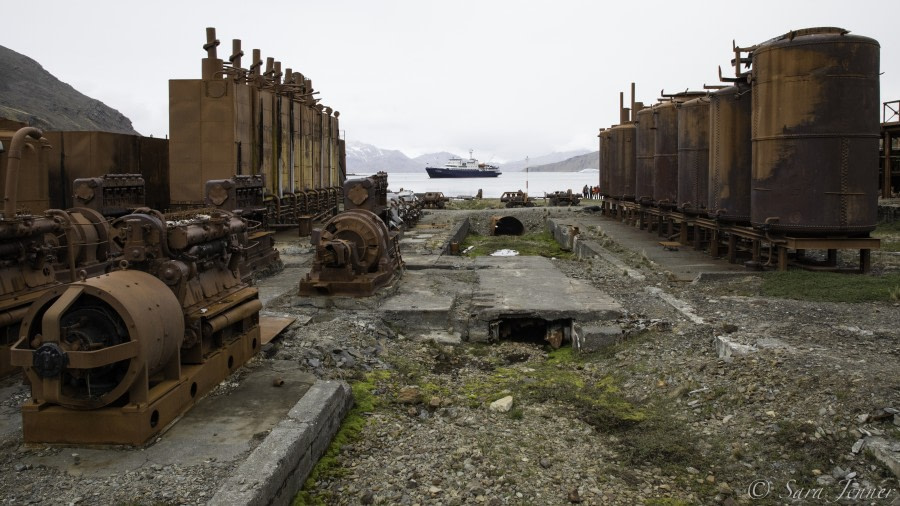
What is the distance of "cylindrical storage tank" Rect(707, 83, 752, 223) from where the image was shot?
13.5m

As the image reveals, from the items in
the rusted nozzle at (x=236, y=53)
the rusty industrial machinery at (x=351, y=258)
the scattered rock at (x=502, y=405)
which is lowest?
the scattered rock at (x=502, y=405)

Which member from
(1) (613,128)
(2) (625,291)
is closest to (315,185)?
(1) (613,128)

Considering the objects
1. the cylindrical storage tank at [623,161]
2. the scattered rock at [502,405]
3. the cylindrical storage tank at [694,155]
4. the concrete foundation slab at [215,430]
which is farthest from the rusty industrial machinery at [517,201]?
the concrete foundation slab at [215,430]

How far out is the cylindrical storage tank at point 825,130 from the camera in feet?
37.5

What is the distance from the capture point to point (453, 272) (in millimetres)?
14188

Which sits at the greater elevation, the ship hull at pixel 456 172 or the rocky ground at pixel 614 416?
the ship hull at pixel 456 172

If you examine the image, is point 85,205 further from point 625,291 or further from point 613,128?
point 613,128

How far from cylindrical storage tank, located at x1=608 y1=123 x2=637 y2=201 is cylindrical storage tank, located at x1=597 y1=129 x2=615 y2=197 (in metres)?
0.83

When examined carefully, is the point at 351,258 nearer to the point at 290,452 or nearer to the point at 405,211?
the point at 290,452

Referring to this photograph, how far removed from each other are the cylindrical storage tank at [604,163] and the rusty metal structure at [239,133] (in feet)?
37.5

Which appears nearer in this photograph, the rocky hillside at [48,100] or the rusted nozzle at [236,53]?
the rusted nozzle at [236,53]

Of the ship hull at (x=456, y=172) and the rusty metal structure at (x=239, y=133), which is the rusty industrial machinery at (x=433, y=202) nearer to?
the rusty metal structure at (x=239, y=133)

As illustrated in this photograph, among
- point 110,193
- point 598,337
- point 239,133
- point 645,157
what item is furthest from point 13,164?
point 645,157

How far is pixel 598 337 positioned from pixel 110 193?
8.58 meters
